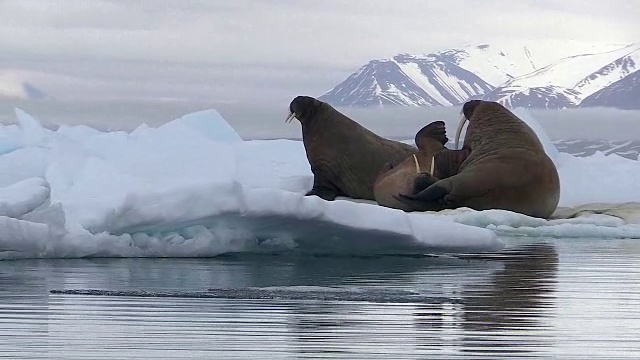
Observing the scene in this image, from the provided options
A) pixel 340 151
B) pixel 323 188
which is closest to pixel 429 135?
pixel 323 188

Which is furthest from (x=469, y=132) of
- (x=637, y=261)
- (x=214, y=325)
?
(x=214, y=325)

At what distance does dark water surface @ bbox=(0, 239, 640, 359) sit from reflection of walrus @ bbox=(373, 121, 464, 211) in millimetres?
5649

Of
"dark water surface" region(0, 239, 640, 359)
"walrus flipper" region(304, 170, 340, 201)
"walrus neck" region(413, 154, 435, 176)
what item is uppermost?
"walrus neck" region(413, 154, 435, 176)

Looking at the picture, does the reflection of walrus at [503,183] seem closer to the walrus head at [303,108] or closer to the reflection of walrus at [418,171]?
the reflection of walrus at [418,171]

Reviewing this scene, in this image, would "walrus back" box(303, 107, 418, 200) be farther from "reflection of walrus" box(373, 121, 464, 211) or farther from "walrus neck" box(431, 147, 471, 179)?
"walrus neck" box(431, 147, 471, 179)

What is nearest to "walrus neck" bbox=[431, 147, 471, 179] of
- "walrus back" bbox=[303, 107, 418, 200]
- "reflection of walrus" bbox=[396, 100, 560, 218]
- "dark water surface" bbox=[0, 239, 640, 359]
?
"reflection of walrus" bbox=[396, 100, 560, 218]

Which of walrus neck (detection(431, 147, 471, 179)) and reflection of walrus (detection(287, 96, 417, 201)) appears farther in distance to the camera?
reflection of walrus (detection(287, 96, 417, 201))

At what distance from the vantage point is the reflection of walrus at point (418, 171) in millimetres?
13867

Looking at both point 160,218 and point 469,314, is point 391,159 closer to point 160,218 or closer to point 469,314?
point 160,218

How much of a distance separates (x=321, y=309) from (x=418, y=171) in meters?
8.82

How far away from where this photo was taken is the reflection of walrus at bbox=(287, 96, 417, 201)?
15.9 m

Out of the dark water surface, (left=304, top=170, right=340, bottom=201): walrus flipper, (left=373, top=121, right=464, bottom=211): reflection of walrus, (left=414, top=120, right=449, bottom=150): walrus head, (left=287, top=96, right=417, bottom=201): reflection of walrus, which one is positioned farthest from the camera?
(left=287, top=96, right=417, bottom=201): reflection of walrus

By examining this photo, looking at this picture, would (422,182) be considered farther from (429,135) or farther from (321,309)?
(321,309)

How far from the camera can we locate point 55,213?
7902 millimetres
